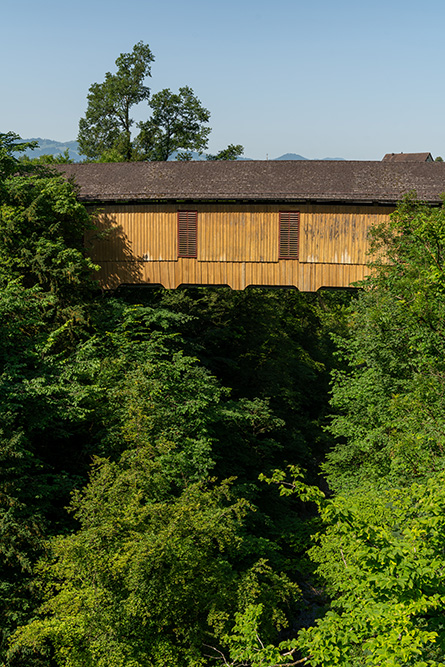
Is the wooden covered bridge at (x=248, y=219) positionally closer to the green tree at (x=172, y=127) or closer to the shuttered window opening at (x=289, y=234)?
the shuttered window opening at (x=289, y=234)

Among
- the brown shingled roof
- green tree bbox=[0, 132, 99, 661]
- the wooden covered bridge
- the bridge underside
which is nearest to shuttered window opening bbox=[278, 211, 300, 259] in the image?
the wooden covered bridge

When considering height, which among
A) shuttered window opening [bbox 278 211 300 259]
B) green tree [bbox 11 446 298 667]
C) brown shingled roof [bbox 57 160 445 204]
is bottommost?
green tree [bbox 11 446 298 667]

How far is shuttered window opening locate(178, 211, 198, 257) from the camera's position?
21891 mm

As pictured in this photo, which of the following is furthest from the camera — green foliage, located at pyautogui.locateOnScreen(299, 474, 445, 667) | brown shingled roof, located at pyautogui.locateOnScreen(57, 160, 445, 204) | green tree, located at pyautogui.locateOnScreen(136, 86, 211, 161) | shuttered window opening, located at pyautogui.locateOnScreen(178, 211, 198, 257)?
green tree, located at pyautogui.locateOnScreen(136, 86, 211, 161)

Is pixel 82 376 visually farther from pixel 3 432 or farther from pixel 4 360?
pixel 3 432

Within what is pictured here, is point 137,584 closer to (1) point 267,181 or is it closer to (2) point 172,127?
(1) point 267,181

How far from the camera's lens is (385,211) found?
2083 cm

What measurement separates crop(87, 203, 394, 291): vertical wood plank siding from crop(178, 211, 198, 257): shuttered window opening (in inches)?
6.3

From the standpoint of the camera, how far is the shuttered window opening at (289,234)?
21.4 metres

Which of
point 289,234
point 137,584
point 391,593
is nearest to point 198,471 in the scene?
point 137,584

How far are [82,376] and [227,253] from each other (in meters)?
8.11

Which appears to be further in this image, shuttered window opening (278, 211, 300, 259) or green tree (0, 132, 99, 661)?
shuttered window opening (278, 211, 300, 259)

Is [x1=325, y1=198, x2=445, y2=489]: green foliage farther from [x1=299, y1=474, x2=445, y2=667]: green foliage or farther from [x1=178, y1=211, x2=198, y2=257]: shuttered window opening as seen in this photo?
[x1=178, y1=211, x2=198, y2=257]: shuttered window opening

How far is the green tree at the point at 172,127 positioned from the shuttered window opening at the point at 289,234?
70.1ft
